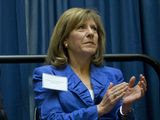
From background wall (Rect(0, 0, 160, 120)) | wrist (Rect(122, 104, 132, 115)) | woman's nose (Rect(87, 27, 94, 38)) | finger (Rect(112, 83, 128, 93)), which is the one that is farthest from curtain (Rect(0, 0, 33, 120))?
finger (Rect(112, 83, 128, 93))

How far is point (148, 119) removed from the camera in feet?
8.11

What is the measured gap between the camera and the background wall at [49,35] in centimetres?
234

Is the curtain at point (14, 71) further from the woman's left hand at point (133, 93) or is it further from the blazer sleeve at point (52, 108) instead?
the woman's left hand at point (133, 93)

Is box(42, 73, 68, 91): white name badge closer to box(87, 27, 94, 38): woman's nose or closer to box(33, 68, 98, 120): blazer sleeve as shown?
box(33, 68, 98, 120): blazer sleeve

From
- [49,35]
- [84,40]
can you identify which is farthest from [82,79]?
[49,35]

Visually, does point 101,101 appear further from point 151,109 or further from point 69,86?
point 151,109

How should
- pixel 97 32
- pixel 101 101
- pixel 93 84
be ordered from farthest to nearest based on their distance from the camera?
pixel 97 32 < pixel 93 84 < pixel 101 101

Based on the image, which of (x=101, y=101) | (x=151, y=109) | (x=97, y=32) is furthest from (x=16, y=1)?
(x=151, y=109)

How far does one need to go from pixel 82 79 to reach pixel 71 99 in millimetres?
181

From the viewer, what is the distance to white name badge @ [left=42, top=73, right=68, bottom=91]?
167 cm

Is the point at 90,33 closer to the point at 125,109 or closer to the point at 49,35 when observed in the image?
the point at 125,109

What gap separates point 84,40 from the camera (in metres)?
1.81

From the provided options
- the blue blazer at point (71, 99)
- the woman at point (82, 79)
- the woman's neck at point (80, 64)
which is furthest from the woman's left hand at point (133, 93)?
the woman's neck at point (80, 64)

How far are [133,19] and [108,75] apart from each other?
751mm
